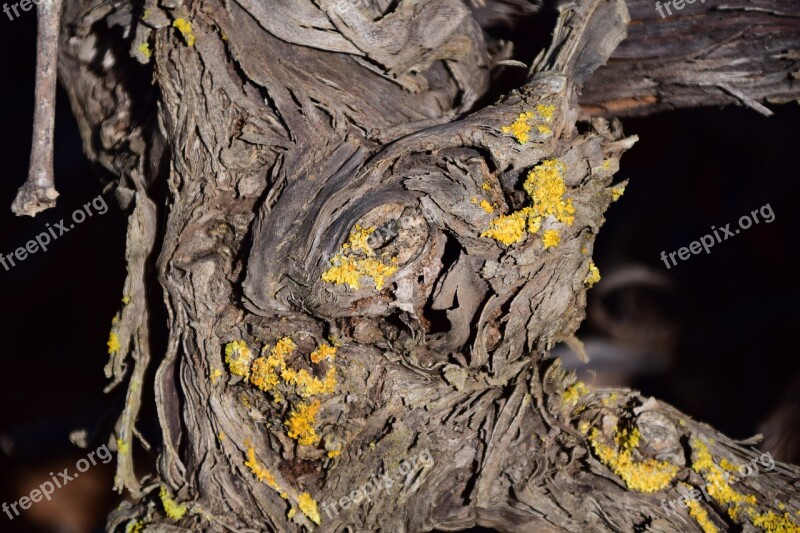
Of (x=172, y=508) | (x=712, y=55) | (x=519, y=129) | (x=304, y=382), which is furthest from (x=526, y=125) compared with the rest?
(x=172, y=508)

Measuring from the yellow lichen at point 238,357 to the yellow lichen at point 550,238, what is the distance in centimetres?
65

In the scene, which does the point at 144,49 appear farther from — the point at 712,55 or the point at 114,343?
the point at 712,55

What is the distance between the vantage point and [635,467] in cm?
136

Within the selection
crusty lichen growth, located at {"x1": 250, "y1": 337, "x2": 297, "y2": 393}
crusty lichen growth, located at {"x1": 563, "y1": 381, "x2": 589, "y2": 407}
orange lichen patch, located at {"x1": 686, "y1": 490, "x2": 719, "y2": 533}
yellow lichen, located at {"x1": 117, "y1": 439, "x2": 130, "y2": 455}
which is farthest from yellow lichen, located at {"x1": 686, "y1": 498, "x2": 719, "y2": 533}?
yellow lichen, located at {"x1": 117, "y1": 439, "x2": 130, "y2": 455}

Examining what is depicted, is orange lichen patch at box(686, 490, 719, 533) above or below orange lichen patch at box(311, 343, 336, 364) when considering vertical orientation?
below

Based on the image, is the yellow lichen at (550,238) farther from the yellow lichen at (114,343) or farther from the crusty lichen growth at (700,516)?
the yellow lichen at (114,343)

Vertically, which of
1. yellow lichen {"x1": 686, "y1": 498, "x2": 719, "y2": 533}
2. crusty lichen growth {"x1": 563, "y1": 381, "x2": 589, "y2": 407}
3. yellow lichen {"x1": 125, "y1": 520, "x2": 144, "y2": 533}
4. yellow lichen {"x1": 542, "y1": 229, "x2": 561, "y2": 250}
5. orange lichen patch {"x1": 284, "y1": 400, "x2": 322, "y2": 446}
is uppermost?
yellow lichen {"x1": 542, "y1": 229, "x2": 561, "y2": 250}

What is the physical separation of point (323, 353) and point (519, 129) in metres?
0.61

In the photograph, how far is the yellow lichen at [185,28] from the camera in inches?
47.8

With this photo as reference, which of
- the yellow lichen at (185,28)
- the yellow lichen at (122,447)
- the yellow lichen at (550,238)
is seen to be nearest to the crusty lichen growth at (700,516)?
the yellow lichen at (550,238)

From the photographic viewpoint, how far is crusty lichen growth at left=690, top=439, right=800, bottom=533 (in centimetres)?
130

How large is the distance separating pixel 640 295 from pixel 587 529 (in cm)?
140

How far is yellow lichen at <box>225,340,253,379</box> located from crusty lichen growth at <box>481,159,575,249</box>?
1.81 ft

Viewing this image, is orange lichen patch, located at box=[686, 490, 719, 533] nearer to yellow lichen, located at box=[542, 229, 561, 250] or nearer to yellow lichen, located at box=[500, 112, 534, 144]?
yellow lichen, located at box=[542, 229, 561, 250]
